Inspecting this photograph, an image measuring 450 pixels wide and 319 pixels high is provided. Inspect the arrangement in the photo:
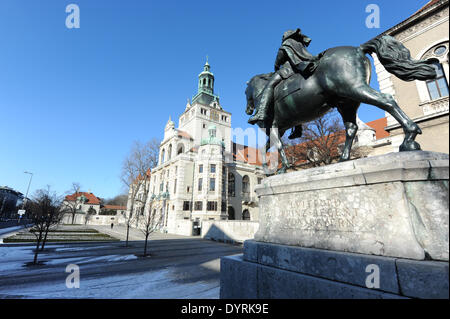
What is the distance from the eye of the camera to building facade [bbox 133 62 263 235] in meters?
33.7

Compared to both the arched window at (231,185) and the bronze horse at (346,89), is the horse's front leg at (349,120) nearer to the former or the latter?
the bronze horse at (346,89)

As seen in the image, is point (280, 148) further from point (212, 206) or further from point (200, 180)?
point (200, 180)

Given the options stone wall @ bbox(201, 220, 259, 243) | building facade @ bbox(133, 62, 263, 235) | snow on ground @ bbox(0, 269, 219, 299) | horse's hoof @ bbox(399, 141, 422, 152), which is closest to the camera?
horse's hoof @ bbox(399, 141, 422, 152)

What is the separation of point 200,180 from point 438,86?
29131mm

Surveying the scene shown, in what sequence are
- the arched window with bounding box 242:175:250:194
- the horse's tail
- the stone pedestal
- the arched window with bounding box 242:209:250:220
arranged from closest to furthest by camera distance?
the stone pedestal → the horse's tail → the arched window with bounding box 242:209:250:220 → the arched window with bounding box 242:175:250:194

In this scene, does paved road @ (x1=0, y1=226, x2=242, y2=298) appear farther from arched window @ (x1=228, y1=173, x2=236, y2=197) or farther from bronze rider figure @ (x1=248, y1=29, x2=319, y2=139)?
arched window @ (x1=228, y1=173, x2=236, y2=197)

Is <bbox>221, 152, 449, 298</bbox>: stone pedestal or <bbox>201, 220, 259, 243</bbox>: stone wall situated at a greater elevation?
<bbox>221, 152, 449, 298</bbox>: stone pedestal

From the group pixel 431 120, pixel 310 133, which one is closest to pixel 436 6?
pixel 431 120

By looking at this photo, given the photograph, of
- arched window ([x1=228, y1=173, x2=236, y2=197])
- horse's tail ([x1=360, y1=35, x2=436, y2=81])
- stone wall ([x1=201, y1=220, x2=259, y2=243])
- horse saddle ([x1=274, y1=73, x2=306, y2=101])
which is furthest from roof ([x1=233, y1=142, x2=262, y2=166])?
horse's tail ([x1=360, y1=35, x2=436, y2=81])

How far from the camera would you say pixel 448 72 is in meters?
11.5

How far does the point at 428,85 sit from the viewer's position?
40.5 ft

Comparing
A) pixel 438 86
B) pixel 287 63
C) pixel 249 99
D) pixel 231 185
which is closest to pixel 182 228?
pixel 231 185

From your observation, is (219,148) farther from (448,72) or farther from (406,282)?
(406,282)

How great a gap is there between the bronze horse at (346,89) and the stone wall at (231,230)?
14595 mm
